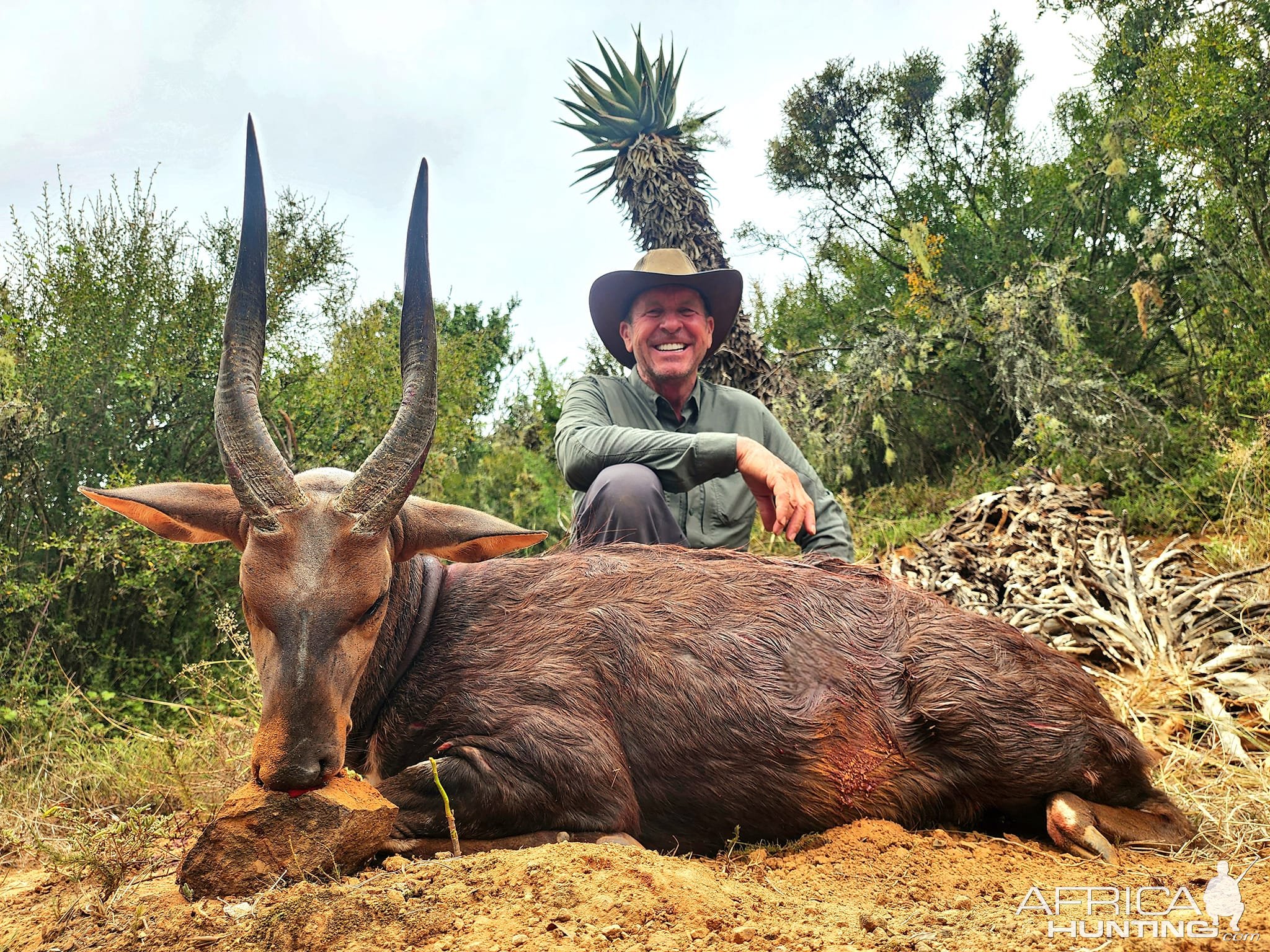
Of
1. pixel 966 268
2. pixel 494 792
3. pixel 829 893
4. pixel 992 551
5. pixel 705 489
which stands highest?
pixel 966 268

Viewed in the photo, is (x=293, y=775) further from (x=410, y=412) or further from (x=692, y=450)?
(x=692, y=450)

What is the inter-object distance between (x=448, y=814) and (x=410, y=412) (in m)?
1.17

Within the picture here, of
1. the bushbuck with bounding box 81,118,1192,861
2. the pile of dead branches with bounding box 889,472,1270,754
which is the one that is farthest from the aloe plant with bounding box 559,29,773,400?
the bushbuck with bounding box 81,118,1192,861

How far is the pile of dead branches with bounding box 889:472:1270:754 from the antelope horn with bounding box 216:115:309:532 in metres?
4.17

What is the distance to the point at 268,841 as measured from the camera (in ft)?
7.58

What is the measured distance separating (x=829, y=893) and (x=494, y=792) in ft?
3.39

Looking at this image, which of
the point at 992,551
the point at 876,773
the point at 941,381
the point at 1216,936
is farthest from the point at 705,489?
the point at 941,381

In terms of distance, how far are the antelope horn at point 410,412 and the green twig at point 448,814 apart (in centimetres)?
72

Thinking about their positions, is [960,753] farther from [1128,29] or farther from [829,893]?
[1128,29]

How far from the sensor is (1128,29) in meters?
11.0

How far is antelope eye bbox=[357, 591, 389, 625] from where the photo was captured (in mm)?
2596

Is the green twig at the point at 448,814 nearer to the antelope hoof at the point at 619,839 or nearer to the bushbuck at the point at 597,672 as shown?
the bushbuck at the point at 597,672

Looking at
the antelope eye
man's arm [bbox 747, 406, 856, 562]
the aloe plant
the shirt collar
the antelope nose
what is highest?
the aloe plant

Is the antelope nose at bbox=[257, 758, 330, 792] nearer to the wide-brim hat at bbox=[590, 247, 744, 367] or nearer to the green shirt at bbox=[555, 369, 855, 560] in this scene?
the green shirt at bbox=[555, 369, 855, 560]
